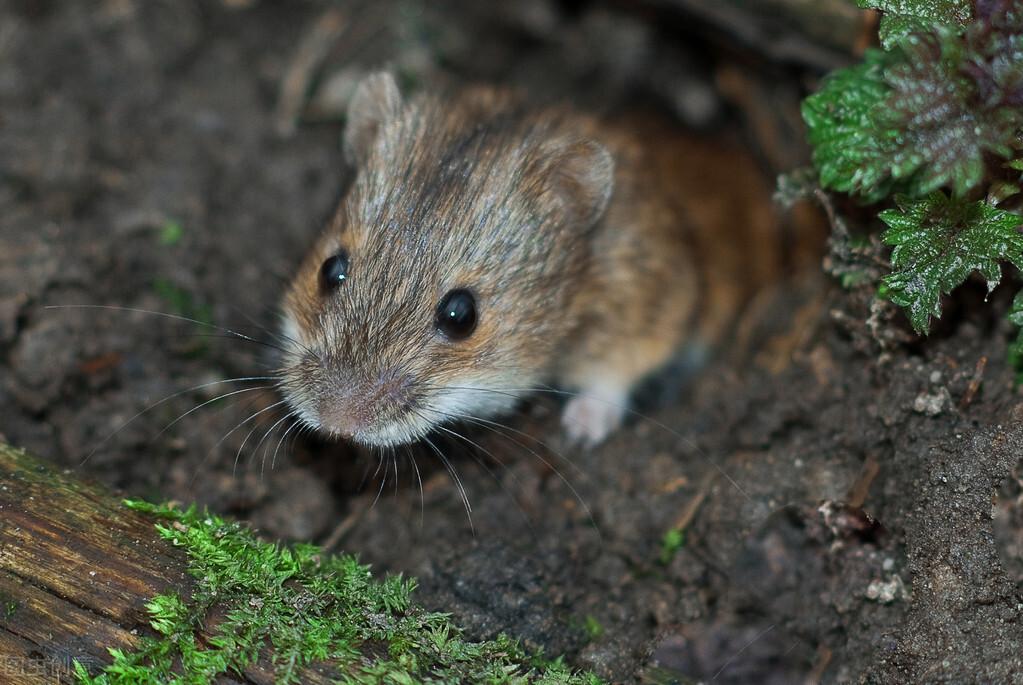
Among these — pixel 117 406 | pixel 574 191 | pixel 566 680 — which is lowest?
pixel 117 406

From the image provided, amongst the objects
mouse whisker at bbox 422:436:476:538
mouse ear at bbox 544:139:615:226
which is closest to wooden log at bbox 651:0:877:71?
mouse ear at bbox 544:139:615:226

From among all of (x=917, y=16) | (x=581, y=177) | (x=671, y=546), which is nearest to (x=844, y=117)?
(x=917, y=16)

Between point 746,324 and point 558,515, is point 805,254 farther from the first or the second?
point 558,515

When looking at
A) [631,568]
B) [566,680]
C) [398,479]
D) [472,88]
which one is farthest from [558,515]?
[472,88]

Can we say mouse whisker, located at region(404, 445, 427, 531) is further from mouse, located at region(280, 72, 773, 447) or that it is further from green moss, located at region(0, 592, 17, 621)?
green moss, located at region(0, 592, 17, 621)

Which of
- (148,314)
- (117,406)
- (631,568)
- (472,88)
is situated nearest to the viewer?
(631,568)

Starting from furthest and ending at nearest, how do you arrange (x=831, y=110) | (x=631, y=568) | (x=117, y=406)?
(x=117, y=406), (x=631, y=568), (x=831, y=110)

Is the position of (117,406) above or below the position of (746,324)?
below

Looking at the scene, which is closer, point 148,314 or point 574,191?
point 574,191
